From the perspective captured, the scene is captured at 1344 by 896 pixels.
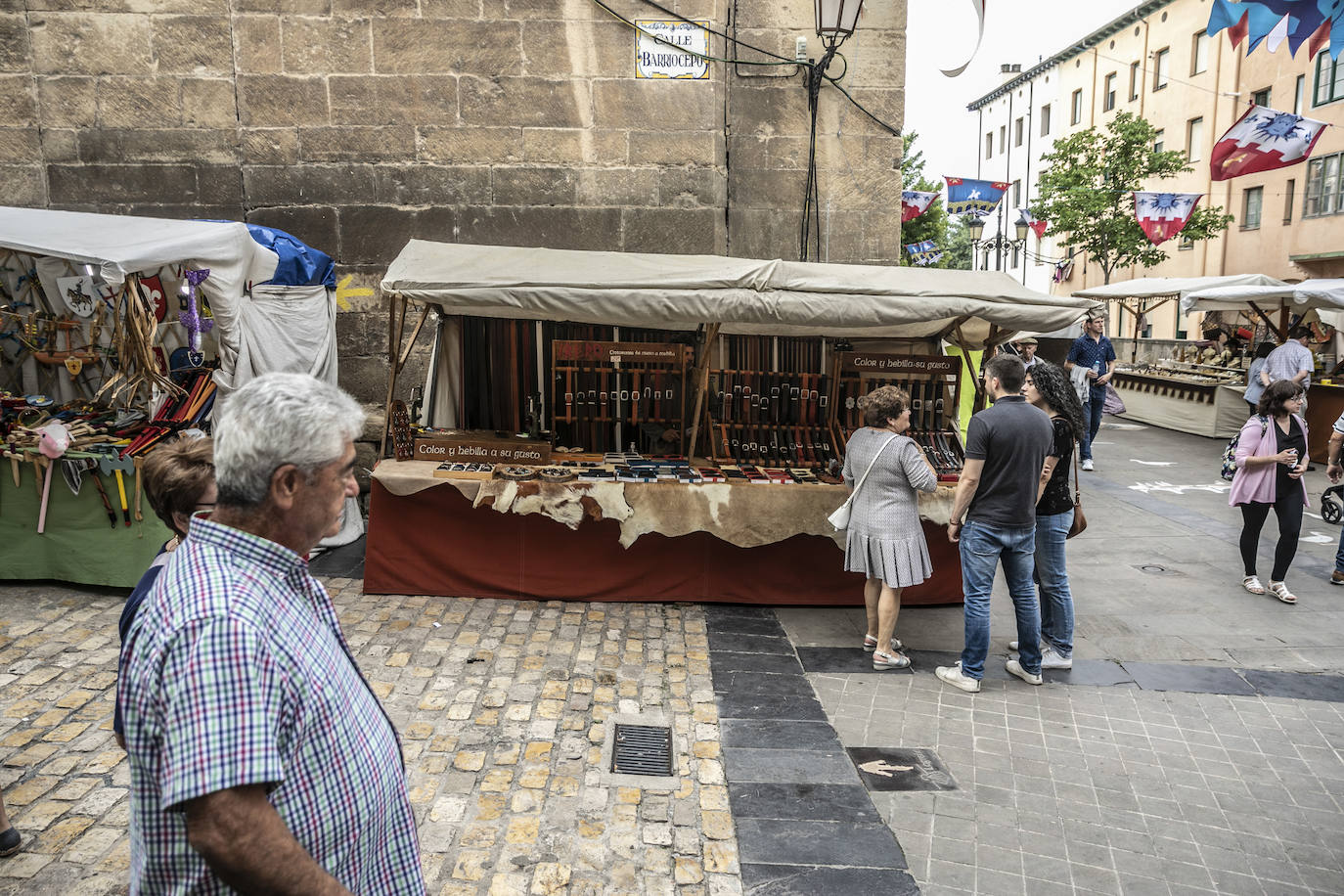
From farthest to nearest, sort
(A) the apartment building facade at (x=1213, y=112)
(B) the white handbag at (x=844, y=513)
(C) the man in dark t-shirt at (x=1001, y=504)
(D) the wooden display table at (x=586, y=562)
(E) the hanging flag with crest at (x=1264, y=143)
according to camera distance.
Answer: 1. (A) the apartment building facade at (x=1213, y=112)
2. (E) the hanging flag with crest at (x=1264, y=143)
3. (D) the wooden display table at (x=586, y=562)
4. (B) the white handbag at (x=844, y=513)
5. (C) the man in dark t-shirt at (x=1001, y=504)

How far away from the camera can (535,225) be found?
811 cm

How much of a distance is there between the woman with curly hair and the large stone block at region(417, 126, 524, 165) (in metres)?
5.14

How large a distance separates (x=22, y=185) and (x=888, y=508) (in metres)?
8.19

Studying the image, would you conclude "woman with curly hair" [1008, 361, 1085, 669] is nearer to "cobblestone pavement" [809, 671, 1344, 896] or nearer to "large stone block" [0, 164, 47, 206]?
"cobblestone pavement" [809, 671, 1344, 896]

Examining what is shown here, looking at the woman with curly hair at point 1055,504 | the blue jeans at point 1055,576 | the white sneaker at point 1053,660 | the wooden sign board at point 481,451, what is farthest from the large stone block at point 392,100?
the white sneaker at point 1053,660

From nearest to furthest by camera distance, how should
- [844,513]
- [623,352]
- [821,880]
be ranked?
[821,880], [844,513], [623,352]

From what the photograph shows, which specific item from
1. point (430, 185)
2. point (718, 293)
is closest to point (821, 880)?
point (718, 293)

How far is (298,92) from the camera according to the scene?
794 centimetres

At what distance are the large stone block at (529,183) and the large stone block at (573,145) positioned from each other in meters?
0.11

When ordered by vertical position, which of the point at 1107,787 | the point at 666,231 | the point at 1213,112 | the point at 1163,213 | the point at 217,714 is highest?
the point at 1213,112

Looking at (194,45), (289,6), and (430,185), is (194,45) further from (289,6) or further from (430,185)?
(430,185)

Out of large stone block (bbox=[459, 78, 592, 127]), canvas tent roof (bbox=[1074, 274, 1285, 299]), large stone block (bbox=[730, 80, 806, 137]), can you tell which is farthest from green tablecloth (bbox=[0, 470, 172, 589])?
canvas tent roof (bbox=[1074, 274, 1285, 299])

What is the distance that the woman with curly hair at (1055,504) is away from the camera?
493cm

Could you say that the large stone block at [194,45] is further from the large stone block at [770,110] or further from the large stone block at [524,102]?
the large stone block at [770,110]
